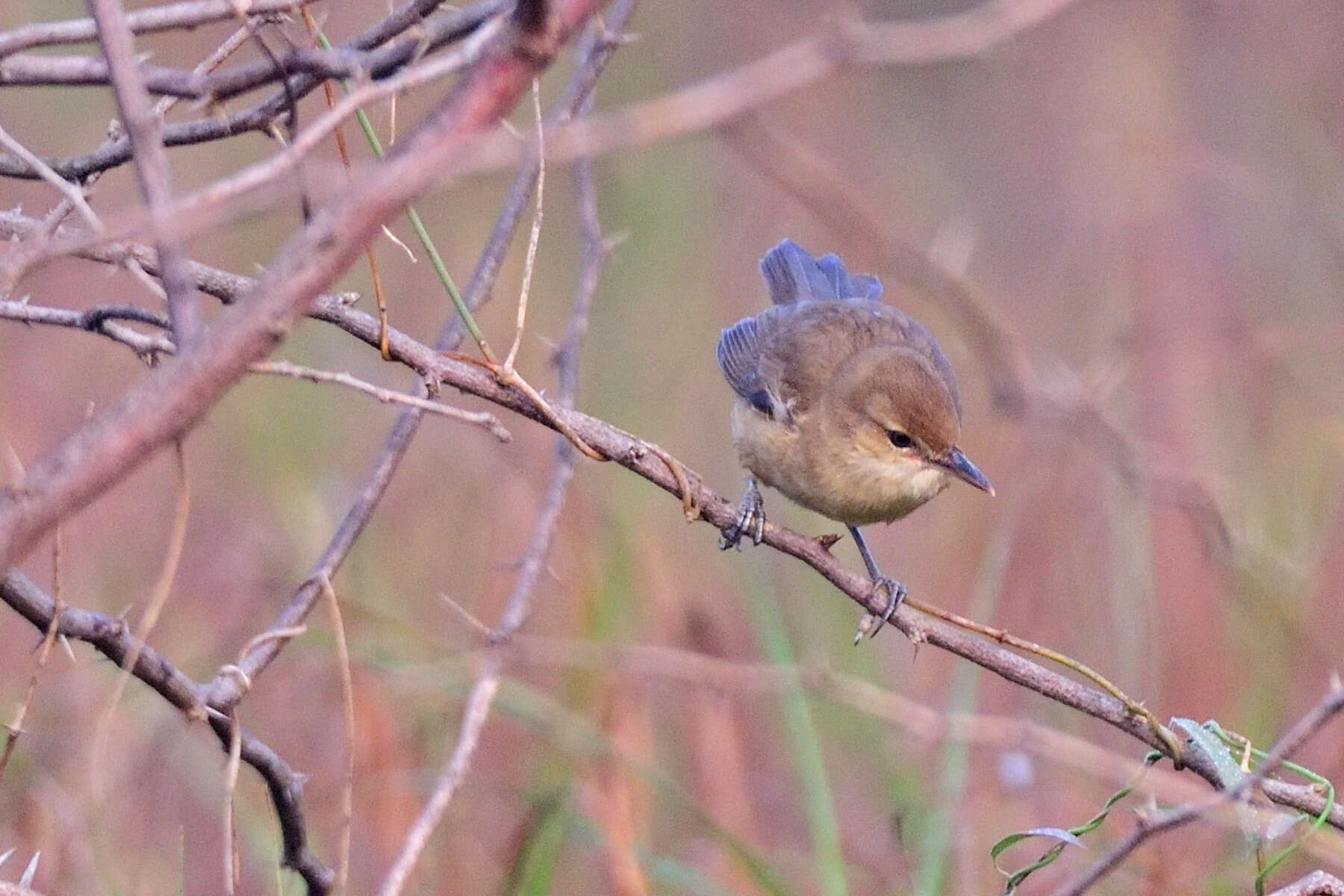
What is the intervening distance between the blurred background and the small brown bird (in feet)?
0.66

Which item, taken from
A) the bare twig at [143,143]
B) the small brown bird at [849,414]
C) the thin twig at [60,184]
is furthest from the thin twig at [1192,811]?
the small brown bird at [849,414]

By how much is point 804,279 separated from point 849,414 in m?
0.98

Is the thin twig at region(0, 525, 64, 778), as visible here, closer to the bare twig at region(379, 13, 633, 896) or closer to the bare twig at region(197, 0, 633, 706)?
the bare twig at region(197, 0, 633, 706)

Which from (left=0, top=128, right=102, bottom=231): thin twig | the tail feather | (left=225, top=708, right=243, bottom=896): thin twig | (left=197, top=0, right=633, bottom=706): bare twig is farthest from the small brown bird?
(left=0, top=128, right=102, bottom=231): thin twig

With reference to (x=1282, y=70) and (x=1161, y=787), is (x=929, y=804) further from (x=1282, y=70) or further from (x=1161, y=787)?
(x=1282, y=70)

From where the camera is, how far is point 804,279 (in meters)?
4.40

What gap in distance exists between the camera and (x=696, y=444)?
5.80m

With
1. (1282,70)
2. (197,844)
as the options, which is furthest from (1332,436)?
(1282,70)

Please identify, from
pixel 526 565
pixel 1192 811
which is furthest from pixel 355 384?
pixel 526 565

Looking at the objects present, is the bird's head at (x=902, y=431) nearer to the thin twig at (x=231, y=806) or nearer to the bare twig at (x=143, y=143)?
the thin twig at (x=231, y=806)

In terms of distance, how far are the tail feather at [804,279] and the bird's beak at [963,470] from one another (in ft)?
3.47

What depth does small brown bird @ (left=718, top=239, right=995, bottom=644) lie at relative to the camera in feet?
11.1

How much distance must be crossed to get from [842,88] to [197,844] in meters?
6.57

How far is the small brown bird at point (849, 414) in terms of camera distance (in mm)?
3373
